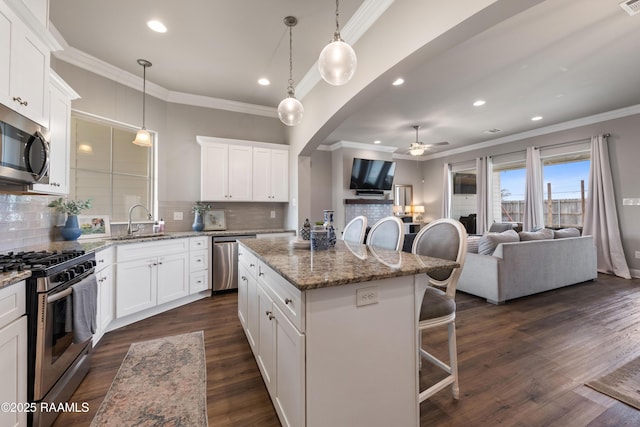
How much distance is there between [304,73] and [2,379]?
3.74 metres

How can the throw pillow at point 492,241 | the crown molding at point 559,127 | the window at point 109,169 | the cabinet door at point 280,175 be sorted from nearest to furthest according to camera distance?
the window at point 109,169 < the throw pillow at point 492,241 < the cabinet door at point 280,175 < the crown molding at point 559,127

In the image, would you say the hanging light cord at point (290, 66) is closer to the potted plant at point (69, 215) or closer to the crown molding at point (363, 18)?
the crown molding at point (363, 18)

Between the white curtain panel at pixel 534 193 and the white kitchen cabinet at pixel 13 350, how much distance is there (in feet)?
25.1

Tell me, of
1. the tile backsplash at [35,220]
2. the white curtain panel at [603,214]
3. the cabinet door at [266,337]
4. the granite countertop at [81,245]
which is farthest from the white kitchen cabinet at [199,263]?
the white curtain panel at [603,214]

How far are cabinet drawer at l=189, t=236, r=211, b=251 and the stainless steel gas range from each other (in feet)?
5.36

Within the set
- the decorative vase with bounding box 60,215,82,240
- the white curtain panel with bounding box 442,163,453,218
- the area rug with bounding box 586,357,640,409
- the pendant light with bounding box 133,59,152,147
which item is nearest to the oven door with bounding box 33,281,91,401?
the decorative vase with bounding box 60,215,82,240

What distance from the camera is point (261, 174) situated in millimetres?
4387

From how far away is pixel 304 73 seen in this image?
357cm

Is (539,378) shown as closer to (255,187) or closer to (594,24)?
(594,24)

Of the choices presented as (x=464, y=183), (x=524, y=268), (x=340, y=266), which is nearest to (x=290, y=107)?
(x=340, y=266)

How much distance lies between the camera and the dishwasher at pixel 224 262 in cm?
379

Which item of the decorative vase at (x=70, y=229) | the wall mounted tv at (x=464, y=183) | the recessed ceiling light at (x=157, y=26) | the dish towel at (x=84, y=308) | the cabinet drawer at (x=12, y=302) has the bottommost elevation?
the dish towel at (x=84, y=308)

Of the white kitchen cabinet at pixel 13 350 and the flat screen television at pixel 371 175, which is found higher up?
the flat screen television at pixel 371 175

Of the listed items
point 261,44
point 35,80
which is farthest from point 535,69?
point 35,80
